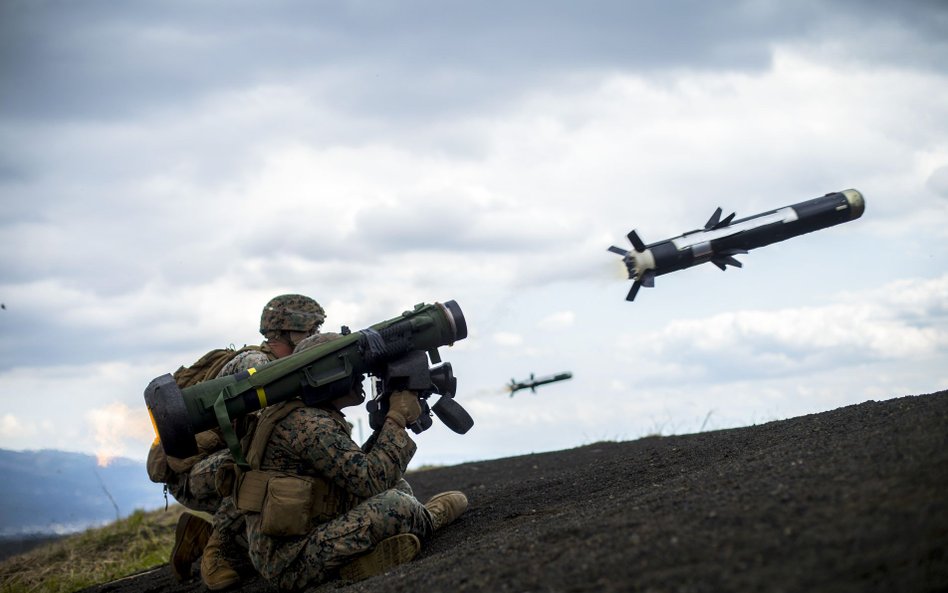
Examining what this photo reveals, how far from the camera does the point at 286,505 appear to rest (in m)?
7.13

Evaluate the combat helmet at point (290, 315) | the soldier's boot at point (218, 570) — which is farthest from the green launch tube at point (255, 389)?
the soldier's boot at point (218, 570)

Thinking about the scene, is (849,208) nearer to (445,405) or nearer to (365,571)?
(445,405)

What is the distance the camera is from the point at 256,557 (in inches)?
296

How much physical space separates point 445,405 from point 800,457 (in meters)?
2.90

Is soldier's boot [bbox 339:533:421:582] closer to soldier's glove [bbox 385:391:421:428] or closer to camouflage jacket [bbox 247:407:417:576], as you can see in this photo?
camouflage jacket [bbox 247:407:417:576]

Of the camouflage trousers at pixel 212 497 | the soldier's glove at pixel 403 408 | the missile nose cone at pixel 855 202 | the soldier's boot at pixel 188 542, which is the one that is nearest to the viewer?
the soldier's glove at pixel 403 408

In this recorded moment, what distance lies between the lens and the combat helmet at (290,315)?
8.84 m

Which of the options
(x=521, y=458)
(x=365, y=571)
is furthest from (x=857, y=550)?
(x=521, y=458)

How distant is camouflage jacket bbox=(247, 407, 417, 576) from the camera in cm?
719

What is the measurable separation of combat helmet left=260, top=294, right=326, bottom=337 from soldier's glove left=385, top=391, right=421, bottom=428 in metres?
1.53

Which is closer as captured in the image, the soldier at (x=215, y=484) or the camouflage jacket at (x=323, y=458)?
the camouflage jacket at (x=323, y=458)

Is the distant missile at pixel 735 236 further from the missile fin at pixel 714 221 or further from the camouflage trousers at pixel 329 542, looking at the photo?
the camouflage trousers at pixel 329 542

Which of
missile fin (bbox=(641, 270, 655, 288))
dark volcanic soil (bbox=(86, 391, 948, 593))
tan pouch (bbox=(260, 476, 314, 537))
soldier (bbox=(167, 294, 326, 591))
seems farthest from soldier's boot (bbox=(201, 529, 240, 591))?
missile fin (bbox=(641, 270, 655, 288))

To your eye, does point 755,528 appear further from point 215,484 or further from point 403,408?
point 215,484
